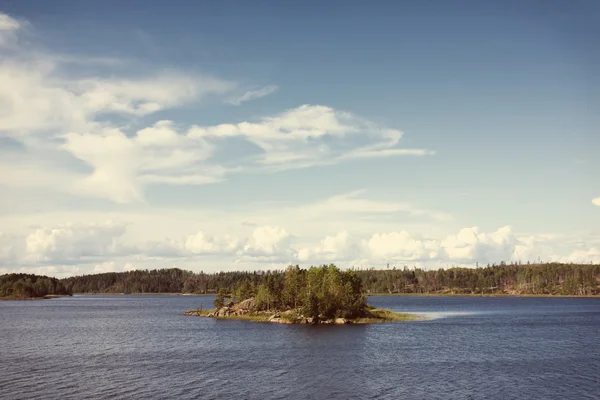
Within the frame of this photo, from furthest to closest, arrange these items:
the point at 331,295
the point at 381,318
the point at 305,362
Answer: the point at 381,318, the point at 331,295, the point at 305,362

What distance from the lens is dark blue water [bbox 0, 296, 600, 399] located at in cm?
7875

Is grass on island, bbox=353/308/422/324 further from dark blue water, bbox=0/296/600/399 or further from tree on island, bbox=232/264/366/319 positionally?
dark blue water, bbox=0/296/600/399

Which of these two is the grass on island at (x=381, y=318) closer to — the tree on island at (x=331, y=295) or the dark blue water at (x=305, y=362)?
the tree on island at (x=331, y=295)

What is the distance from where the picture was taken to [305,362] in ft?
342

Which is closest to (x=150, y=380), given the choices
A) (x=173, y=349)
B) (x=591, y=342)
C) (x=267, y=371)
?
(x=267, y=371)

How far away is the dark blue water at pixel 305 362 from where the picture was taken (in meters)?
78.8

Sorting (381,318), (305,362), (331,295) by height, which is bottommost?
(305,362)

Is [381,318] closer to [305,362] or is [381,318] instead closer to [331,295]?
[331,295]

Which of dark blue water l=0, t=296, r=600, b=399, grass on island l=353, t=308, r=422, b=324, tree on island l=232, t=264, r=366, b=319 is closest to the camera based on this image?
dark blue water l=0, t=296, r=600, b=399

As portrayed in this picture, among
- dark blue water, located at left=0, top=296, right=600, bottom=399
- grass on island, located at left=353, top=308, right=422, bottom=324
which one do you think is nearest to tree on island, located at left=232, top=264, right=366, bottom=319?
grass on island, located at left=353, top=308, right=422, bottom=324

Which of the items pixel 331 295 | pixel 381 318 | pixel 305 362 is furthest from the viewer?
pixel 381 318

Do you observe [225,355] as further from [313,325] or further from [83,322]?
[83,322]

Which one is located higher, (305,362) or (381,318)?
(381,318)

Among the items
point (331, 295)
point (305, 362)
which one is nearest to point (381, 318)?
point (331, 295)
